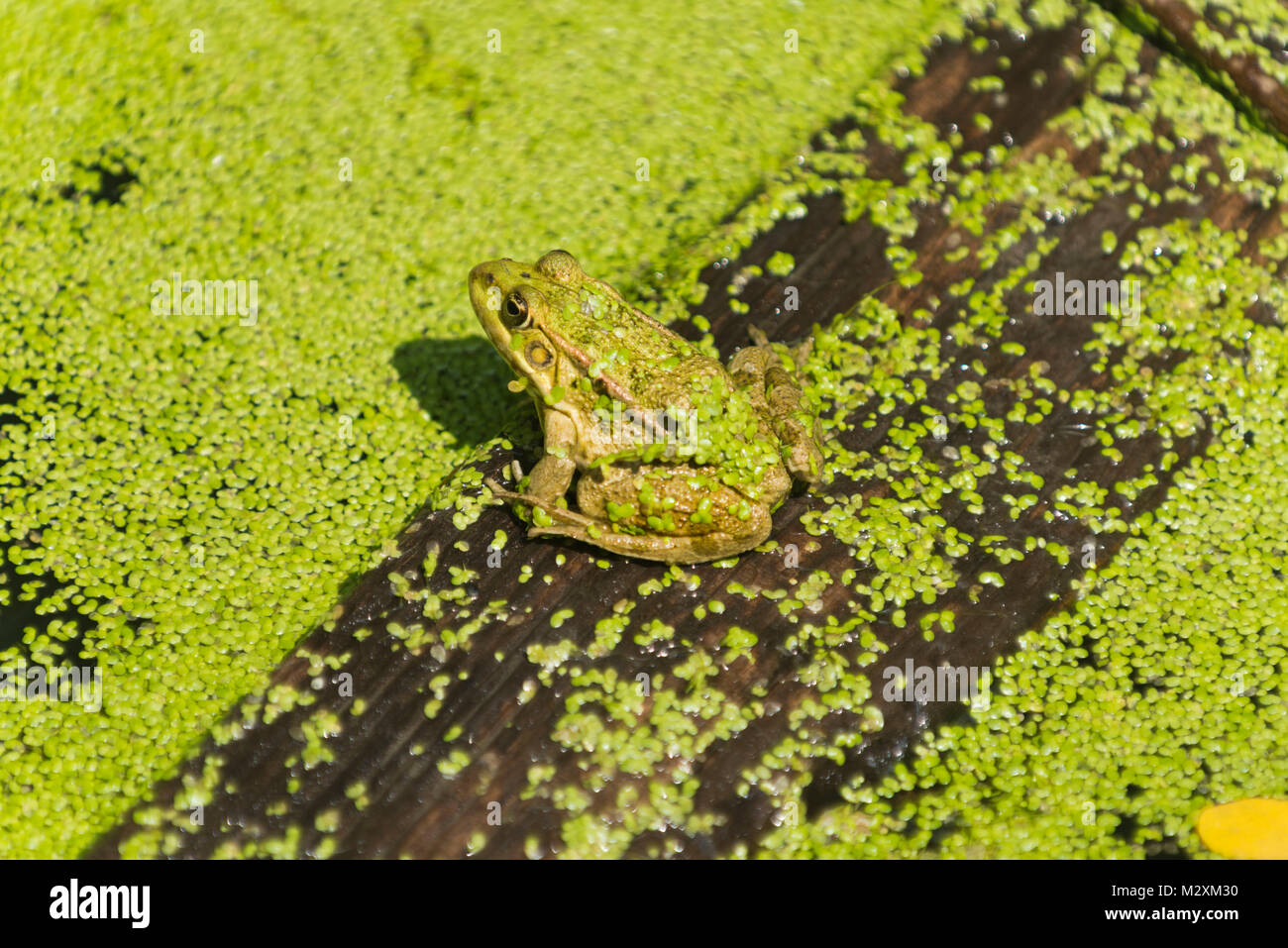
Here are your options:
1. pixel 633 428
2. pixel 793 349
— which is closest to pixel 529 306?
pixel 633 428

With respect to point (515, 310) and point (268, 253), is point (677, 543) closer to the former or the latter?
point (515, 310)

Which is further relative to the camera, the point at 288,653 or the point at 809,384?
Answer: the point at 809,384

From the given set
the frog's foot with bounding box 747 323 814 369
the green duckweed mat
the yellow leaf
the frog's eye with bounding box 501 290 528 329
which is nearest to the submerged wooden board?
the frog's foot with bounding box 747 323 814 369

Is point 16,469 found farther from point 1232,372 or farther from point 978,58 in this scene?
point 1232,372

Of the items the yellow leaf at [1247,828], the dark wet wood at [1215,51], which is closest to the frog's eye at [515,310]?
the yellow leaf at [1247,828]
